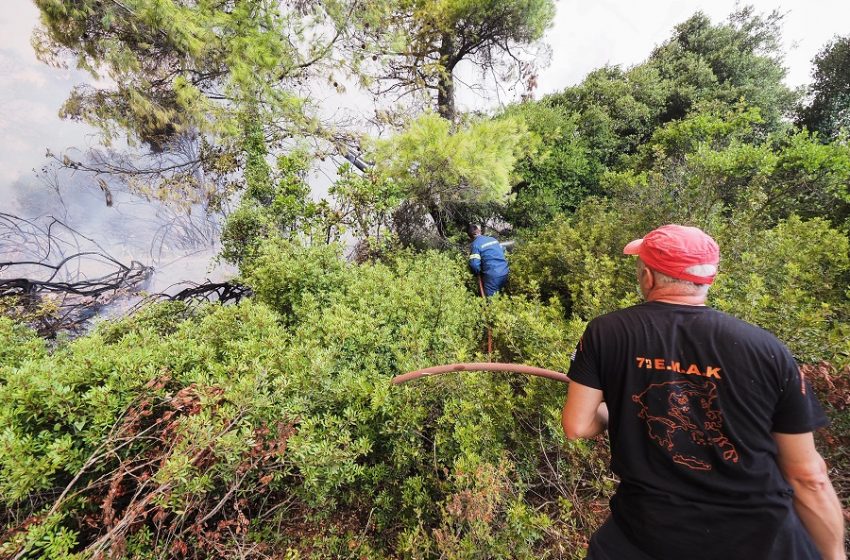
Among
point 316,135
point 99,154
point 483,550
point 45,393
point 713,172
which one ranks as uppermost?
point 316,135

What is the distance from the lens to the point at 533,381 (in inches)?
94.7

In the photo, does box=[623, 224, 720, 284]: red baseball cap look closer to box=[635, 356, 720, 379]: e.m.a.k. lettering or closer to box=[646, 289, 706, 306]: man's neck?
box=[646, 289, 706, 306]: man's neck

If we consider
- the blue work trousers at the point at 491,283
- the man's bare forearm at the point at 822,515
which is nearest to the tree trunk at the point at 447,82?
the blue work trousers at the point at 491,283

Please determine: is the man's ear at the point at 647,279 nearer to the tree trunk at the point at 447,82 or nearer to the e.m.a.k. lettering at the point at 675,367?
the e.m.a.k. lettering at the point at 675,367

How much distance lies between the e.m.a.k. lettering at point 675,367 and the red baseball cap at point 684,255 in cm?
34

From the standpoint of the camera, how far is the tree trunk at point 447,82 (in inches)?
267

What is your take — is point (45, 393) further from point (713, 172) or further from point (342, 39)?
point (713, 172)

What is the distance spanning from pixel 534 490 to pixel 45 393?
2.90m

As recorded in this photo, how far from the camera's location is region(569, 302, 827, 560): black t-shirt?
1.04 metres

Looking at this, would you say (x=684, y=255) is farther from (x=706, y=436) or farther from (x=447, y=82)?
(x=447, y=82)

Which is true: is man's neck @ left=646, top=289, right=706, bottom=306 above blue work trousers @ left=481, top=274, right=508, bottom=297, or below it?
above

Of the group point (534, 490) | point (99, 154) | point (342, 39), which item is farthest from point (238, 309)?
point (342, 39)

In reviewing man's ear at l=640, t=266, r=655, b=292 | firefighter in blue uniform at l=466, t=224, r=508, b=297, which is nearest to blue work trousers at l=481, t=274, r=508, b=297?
firefighter in blue uniform at l=466, t=224, r=508, b=297

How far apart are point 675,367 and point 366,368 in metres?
2.01
